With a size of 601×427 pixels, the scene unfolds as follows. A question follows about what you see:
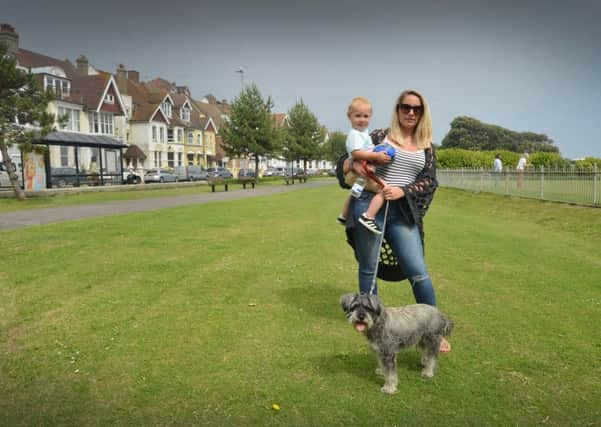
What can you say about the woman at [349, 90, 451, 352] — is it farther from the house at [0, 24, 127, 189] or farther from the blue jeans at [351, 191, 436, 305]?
the house at [0, 24, 127, 189]

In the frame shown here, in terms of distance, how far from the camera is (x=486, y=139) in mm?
97625

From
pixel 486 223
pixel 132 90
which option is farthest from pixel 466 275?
pixel 132 90

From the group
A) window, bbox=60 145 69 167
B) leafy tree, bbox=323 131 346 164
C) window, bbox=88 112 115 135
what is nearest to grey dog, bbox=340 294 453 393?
window, bbox=60 145 69 167

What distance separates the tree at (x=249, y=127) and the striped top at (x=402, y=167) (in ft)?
151

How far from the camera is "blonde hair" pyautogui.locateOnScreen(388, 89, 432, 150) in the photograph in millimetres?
4172

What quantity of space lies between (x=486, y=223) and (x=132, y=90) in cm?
5814

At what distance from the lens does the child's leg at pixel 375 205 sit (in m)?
4.17

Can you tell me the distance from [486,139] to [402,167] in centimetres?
10151

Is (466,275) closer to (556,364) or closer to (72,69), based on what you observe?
(556,364)

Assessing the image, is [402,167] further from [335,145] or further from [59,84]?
[335,145]

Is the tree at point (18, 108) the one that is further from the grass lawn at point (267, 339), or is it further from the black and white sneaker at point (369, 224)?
the black and white sneaker at point (369, 224)

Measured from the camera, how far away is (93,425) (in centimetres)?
327

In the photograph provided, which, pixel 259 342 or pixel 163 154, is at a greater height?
pixel 163 154

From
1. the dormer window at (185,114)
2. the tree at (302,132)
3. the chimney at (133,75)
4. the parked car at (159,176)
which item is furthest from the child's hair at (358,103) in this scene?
the chimney at (133,75)
